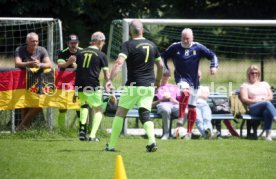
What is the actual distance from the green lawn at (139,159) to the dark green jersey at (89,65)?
1065 millimetres

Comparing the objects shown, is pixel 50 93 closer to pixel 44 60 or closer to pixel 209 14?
pixel 44 60

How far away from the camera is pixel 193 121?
52.4 feet

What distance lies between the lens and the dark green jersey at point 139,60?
12945mm

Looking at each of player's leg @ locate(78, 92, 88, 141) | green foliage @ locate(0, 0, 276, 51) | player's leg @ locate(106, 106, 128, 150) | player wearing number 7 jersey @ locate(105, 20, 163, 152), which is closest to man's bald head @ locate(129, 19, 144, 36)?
player wearing number 7 jersey @ locate(105, 20, 163, 152)

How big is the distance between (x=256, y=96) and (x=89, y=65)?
375cm

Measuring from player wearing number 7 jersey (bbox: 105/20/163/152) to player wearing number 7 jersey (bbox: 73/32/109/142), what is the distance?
1719 millimetres

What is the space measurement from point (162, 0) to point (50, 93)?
20640mm

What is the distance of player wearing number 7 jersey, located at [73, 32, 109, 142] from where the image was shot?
48.2ft

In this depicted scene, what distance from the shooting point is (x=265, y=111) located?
53.3 feet

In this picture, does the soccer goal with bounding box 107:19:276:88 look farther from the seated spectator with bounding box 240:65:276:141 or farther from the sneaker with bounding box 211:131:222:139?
the sneaker with bounding box 211:131:222:139

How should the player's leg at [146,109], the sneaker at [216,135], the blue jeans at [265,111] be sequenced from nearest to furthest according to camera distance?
the player's leg at [146,109] < the sneaker at [216,135] < the blue jeans at [265,111]

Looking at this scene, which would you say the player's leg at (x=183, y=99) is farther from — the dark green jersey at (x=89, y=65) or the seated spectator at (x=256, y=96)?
the dark green jersey at (x=89, y=65)

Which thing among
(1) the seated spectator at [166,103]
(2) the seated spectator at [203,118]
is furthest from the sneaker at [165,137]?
(2) the seated spectator at [203,118]

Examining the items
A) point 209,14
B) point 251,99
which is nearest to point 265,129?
point 251,99
